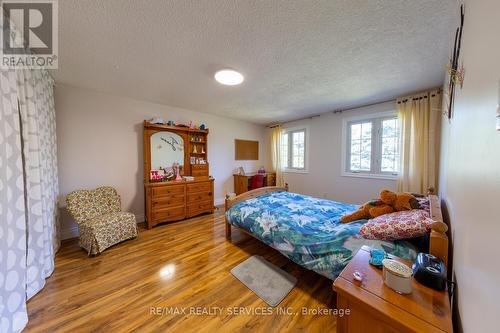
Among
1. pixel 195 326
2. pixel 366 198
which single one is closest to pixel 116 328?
pixel 195 326

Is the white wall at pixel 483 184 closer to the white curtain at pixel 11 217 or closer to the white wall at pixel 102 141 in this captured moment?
the white curtain at pixel 11 217

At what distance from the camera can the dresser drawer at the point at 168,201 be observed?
3.20 meters

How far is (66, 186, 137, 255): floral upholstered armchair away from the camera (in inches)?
90.4

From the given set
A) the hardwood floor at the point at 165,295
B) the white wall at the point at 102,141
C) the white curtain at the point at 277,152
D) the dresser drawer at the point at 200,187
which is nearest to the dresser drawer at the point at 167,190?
the dresser drawer at the point at 200,187

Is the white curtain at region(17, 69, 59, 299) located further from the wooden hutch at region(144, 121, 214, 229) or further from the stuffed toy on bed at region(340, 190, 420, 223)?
the stuffed toy on bed at region(340, 190, 420, 223)

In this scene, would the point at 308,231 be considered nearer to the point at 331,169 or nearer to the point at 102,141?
the point at 331,169

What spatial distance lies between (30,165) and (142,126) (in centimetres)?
193

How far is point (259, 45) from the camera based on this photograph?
172cm

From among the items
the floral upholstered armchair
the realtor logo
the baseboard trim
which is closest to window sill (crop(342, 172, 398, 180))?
the floral upholstered armchair

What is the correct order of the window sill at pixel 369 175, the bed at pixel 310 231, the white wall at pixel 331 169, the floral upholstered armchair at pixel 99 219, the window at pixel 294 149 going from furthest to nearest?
the window at pixel 294 149 → the white wall at pixel 331 169 → the window sill at pixel 369 175 → the floral upholstered armchair at pixel 99 219 → the bed at pixel 310 231

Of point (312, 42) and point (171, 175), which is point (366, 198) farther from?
point (171, 175)

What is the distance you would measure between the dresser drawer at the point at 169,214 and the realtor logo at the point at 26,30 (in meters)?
2.39

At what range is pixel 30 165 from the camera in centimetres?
165

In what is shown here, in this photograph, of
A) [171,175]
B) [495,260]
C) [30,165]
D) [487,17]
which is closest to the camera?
[495,260]
